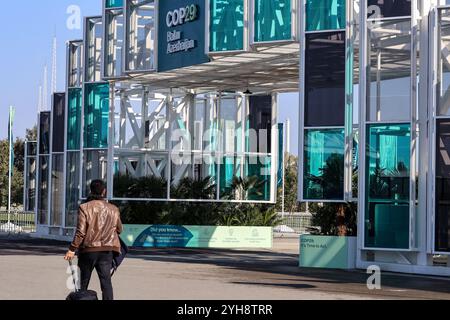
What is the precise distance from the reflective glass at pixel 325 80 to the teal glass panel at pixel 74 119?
629 inches

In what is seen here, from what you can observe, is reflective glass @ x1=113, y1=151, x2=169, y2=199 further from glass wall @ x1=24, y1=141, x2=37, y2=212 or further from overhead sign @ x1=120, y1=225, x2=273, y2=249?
glass wall @ x1=24, y1=141, x2=37, y2=212

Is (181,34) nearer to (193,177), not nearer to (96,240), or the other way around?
(193,177)

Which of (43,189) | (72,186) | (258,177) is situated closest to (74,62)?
(72,186)

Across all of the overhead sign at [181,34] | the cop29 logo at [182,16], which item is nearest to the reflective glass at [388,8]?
the overhead sign at [181,34]

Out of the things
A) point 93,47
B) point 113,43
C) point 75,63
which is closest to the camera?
point 113,43

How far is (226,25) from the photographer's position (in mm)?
29703

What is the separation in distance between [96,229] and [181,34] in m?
20.4

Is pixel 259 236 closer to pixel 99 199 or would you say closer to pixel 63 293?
pixel 63 293

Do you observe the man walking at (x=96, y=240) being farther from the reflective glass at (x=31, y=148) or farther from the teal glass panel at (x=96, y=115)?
the reflective glass at (x=31, y=148)

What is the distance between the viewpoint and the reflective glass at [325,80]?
26.0 m

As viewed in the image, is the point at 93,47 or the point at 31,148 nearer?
the point at 93,47

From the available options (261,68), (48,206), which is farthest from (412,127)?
(48,206)

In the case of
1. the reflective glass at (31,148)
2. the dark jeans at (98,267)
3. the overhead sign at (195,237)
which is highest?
the reflective glass at (31,148)
